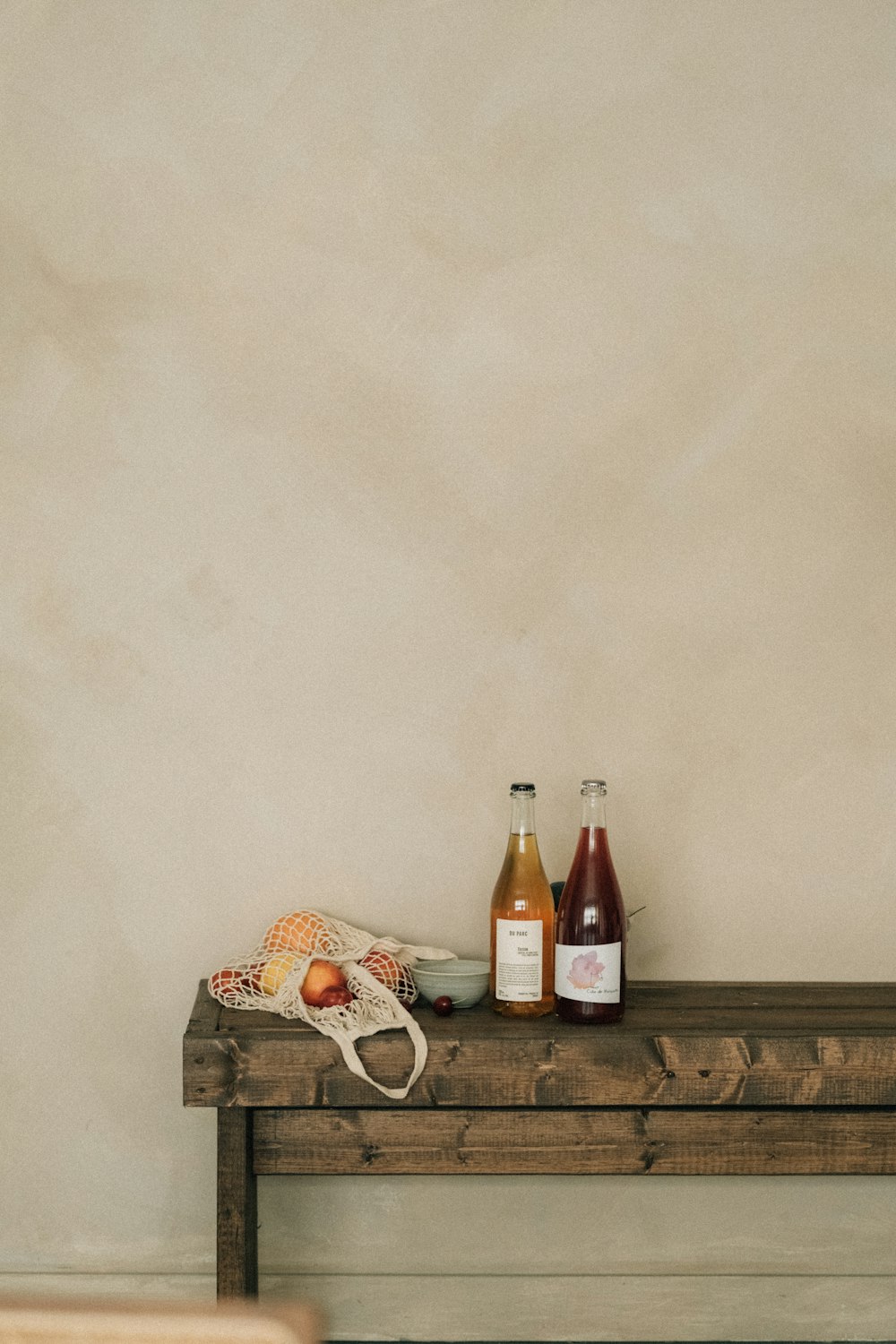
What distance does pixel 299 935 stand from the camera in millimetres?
1455

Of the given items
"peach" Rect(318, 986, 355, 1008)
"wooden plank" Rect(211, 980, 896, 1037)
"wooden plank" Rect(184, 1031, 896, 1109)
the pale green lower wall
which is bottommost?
the pale green lower wall

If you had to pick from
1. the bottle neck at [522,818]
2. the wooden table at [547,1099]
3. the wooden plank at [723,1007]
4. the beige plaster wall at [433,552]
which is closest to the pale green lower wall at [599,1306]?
the beige plaster wall at [433,552]

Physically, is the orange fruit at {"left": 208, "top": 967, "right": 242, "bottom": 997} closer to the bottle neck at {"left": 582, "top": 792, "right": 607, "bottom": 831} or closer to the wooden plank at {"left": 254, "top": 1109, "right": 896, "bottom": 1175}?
the wooden plank at {"left": 254, "top": 1109, "right": 896, "bottom": 1175}

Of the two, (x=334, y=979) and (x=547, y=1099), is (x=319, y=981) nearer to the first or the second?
(x=334, y=979)

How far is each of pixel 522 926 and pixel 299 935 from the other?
0.30m

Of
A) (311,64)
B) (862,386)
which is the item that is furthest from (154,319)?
(862,386)

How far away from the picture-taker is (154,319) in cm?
154

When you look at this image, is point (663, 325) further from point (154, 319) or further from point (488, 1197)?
point (488, 1197)

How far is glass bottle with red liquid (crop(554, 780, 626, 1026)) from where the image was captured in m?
1.32

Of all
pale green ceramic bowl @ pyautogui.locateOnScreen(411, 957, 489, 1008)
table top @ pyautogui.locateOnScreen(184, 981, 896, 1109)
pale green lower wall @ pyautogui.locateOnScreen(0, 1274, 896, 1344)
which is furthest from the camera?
pale green lower wall @ pyautogui.locateOnScreen(0, 1274, 896, 1344)

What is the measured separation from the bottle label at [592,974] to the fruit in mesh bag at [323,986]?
0.26m

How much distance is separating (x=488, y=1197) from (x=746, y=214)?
1.40m

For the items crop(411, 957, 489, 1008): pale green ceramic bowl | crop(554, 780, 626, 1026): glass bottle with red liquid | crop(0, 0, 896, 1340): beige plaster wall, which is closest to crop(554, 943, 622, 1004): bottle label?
crop(554, 780, 626, 1026): glass bottle with red liquid

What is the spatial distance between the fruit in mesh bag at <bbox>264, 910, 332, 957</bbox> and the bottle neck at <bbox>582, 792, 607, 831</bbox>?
37 cm
